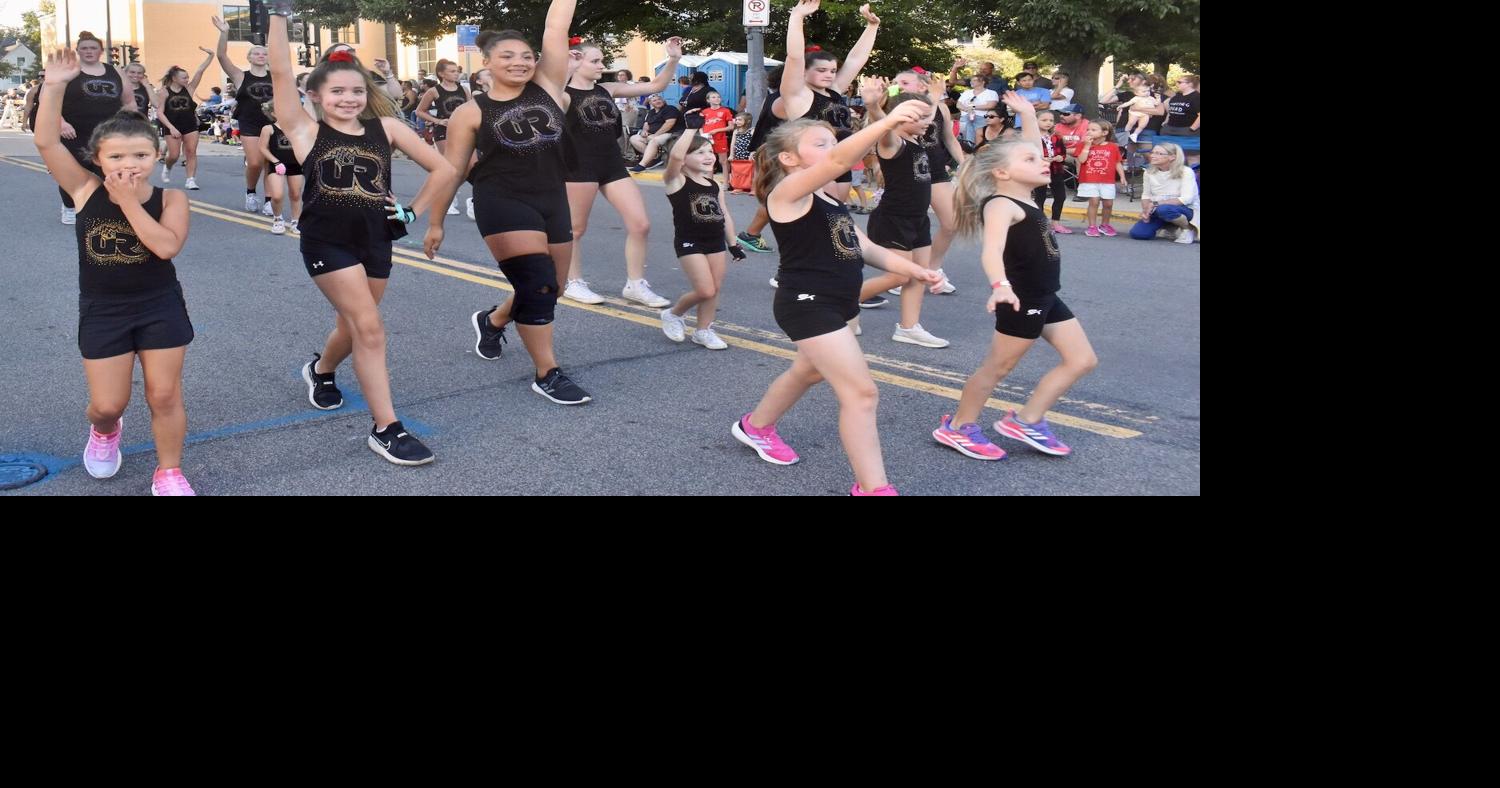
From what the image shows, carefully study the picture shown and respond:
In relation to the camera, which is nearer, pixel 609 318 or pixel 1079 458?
pixel 1079 458

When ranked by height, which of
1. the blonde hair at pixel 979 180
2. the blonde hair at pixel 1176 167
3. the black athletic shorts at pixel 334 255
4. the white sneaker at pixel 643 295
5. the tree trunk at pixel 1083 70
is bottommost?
the white sneaker at pixel 643 295

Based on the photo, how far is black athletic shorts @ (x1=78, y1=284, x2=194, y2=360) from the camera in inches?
166

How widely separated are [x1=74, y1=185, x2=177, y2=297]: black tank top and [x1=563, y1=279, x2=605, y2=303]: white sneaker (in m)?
4.08

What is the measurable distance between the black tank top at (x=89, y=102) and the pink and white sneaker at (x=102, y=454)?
669cm

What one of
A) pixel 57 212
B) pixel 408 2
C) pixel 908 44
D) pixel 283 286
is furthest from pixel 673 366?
pixel 408 2

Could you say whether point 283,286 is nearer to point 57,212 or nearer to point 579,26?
point 57,212

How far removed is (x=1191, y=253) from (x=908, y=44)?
1691cm

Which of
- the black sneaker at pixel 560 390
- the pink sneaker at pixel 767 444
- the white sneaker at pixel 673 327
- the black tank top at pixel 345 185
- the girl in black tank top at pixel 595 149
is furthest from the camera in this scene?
the girl in black tank top at pixel 595 149

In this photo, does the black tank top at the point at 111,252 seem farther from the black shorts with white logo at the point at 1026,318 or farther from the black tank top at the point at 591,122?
the black tank top at the point at 591,122

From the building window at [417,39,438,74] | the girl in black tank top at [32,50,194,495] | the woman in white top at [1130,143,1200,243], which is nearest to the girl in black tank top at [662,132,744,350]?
the girl in black tank top at [32,50,194,495]

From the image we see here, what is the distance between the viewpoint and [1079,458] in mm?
5039

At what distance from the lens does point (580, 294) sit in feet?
27.1

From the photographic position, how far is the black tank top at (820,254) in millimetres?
4391

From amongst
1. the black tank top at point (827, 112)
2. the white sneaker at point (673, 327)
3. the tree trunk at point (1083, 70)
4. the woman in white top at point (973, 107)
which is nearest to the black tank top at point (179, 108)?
the woman in white top at point (973, 107)
